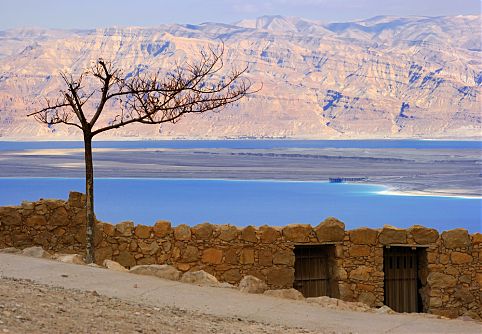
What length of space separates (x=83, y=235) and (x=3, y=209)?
1.18 m

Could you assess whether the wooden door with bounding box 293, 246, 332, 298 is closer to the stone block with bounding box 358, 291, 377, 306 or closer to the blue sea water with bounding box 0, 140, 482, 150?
the stone block with bounding box 358, 291, 377, 306

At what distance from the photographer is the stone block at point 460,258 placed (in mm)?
12898

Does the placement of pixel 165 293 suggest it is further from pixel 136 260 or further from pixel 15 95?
pixel 15 95

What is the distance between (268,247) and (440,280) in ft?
8.32

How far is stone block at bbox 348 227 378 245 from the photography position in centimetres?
1273

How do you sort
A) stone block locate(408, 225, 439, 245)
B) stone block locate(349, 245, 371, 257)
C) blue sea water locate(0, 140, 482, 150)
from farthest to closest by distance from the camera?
1. blue sea water locate(0, 140, 482, 150)
2. stone block locate(408, 225, 439, 245)
3. stone block locate(349, 245, 371, 257)

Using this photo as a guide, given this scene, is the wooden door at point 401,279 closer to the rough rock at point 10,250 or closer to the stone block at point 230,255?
the stone block at point 230,255

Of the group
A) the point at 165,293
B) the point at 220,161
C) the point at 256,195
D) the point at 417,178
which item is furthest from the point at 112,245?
the point at 220,161

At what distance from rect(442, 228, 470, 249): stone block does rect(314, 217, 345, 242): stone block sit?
4.91ft

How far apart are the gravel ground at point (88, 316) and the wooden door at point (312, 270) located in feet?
15.6

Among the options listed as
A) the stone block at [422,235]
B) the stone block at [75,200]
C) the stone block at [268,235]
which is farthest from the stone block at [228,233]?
the stone block at [422,235]

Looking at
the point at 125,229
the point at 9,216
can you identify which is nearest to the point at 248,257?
A: the point at 125,229

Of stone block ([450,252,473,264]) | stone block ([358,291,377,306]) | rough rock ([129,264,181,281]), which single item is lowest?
stone block ([358,291,377,306])

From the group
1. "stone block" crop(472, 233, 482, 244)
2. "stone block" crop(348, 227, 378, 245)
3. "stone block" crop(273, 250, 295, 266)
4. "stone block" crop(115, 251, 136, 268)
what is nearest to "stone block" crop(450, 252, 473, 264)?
"stone block" crop(472, 233, 482, 244)
